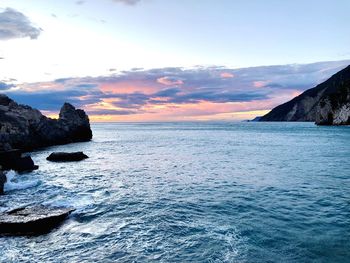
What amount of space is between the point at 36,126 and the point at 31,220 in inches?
3067

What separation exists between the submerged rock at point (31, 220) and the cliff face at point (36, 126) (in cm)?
4554

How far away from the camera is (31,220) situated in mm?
19594

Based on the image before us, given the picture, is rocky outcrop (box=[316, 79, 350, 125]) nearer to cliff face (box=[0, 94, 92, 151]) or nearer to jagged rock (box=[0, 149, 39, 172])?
cliff face (box=[0, 94, 92, 151])

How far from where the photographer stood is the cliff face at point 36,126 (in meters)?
77.6

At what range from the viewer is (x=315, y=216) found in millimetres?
21172

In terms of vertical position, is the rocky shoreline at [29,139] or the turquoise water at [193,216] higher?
the rocky shoreline at [29,139]

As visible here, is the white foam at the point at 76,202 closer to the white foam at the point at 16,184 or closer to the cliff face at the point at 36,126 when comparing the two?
the white foam at the point at 16,184

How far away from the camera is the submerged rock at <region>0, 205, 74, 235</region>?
754 inches

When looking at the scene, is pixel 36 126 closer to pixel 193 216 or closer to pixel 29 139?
pixel 29 139

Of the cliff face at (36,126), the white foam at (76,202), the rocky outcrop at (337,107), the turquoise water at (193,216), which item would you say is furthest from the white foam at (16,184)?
the rocky outcrop at (337,107)

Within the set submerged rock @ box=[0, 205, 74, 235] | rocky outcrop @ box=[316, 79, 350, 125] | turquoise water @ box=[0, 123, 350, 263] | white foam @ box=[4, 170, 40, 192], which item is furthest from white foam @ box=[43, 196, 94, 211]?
rocky outcrop @ box=[316, 79, 350, 125]

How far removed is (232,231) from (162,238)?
4.32 m

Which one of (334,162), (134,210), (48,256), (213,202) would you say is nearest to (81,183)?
(134,210)

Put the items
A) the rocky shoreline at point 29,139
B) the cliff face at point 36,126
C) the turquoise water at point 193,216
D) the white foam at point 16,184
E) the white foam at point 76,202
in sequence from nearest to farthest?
the turquoise water at point 193,216 → the rocky shoreline at point 29,139 → the white foam at point 76,202 → the white foam at point 16,184 → the cliff face at point 36,126
